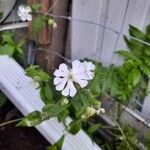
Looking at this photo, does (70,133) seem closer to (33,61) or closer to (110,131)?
(110,131)

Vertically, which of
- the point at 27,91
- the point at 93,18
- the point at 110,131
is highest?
the point at 93,18

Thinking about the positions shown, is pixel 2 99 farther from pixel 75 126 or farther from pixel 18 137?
pixel 75 126

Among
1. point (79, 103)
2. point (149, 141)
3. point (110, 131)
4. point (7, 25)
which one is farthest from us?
point (7, 25)

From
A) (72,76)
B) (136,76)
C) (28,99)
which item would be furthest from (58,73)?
(28,99)

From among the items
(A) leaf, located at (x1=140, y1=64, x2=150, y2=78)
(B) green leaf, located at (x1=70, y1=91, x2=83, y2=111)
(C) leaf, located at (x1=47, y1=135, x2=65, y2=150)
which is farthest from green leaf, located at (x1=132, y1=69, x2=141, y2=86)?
(C) leaf, located at (x1=47, y1=135, x2=65, y2=150)

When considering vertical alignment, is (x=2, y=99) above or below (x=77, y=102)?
below

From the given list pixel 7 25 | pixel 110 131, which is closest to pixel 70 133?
pixel 110 131

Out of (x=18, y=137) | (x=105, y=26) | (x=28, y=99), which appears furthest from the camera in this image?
(x=18, y=137)
